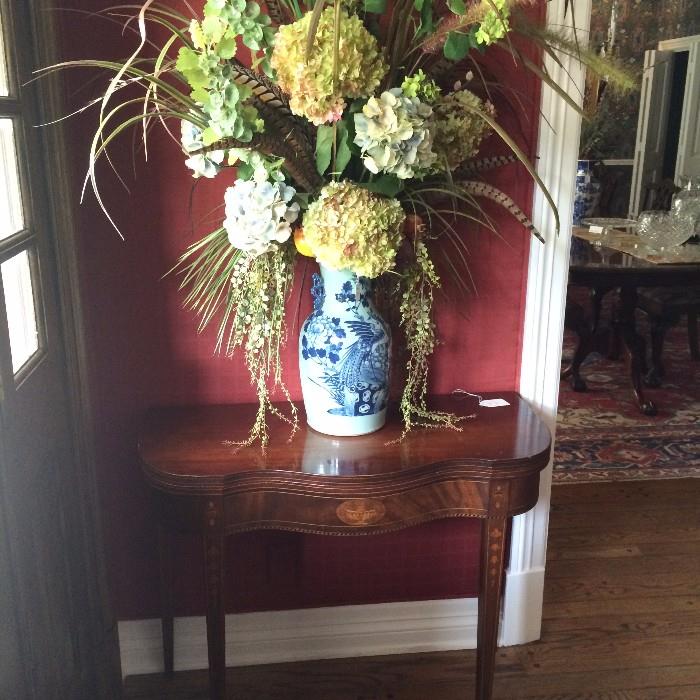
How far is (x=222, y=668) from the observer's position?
1.60m

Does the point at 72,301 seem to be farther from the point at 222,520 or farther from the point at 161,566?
the point at 161,566

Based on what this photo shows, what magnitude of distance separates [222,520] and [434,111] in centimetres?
89

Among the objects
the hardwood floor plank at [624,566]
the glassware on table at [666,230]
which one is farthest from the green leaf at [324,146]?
the glassware on table at [666,230]

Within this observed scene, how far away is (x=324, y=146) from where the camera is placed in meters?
1.40

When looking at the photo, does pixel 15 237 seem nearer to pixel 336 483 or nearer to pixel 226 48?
pixel 226 48

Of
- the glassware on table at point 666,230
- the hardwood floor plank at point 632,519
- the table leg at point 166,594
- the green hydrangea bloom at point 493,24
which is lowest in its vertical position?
the hardwood floor plank at point 632,519

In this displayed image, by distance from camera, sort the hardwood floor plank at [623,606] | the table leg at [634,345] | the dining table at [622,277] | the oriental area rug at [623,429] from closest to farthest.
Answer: the hardwood floor plank at [623,606] → the oriental area rug at [623,429] → the dining table at [622,277] → the table leg at [634,345]

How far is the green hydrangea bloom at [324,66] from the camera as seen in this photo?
1250 millimetres

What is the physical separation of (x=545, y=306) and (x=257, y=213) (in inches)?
32.8

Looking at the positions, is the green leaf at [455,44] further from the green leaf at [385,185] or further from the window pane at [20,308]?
the window pane at [20,308]

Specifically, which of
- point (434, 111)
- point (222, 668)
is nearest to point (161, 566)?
point (222, 668)

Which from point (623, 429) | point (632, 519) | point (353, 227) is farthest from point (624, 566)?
point (353, 227)

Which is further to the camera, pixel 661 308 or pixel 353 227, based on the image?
pixel 661 308

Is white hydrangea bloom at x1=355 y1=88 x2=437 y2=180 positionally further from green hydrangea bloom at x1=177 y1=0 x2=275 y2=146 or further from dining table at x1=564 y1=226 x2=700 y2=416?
dining table at x1=564 y1=226 x2=700 y2=416
